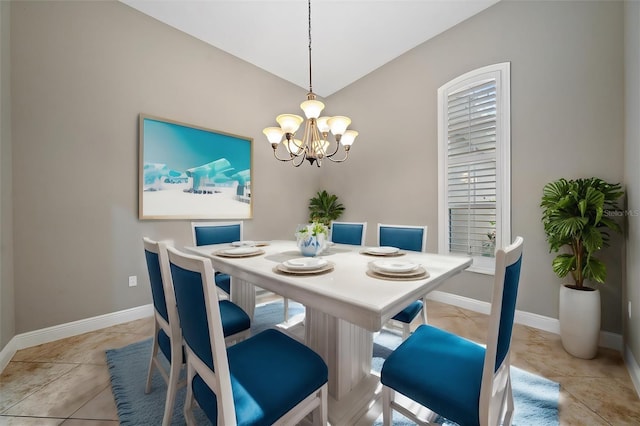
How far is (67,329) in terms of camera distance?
84.0 inches

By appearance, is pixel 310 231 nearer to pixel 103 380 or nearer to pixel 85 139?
pixel 103 380

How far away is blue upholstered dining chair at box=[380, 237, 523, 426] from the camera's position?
784 millimetres

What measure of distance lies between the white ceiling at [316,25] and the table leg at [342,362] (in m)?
2.92

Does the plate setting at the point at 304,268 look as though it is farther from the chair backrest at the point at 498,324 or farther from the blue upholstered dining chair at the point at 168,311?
the chair backrest at the point at 498,324

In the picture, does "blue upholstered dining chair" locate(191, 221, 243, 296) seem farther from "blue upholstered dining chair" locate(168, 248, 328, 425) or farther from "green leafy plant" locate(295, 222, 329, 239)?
"blue upholstered dining chair" locate(168, 248, 328, 425)

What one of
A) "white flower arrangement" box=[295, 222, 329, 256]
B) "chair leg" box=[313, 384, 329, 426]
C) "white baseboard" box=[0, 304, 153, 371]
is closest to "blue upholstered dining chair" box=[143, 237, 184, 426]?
"chair leg" box=[313, 384, 329, 426]

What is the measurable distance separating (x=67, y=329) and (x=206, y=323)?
2387 millimetres

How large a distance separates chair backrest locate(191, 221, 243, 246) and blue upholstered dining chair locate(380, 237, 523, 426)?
1945 mm

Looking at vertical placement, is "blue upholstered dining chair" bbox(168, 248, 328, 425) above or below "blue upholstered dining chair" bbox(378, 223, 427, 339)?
below

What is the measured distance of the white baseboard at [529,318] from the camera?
1.90 m

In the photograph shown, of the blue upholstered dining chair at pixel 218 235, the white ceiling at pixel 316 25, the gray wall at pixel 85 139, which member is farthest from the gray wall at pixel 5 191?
the blue upholstered dining chair at pixel 218 235

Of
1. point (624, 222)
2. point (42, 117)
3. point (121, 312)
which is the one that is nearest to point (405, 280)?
point (624, 222)

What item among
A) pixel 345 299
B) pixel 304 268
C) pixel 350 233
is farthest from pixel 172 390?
pixel 350 233

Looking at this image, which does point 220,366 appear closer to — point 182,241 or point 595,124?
point 182,241
